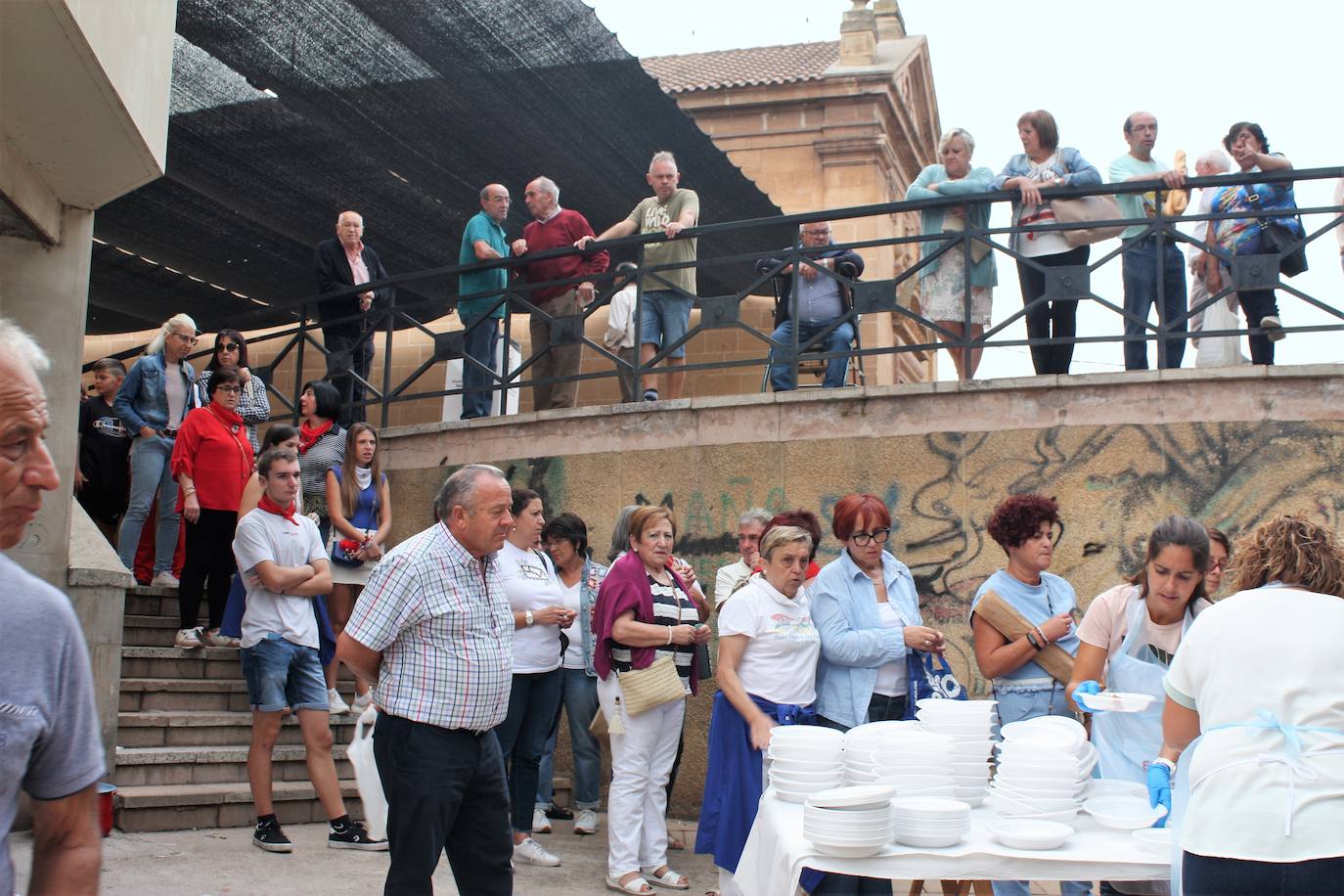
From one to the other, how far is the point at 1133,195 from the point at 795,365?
232 cm

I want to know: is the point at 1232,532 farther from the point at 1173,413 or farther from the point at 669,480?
the point at 669,480

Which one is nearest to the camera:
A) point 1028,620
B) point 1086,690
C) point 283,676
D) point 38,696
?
point 38,696

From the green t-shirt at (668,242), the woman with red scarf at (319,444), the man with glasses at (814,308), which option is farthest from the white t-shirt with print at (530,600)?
the green t-shirt at (668,242)

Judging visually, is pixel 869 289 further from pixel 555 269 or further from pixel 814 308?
pixel 555 269

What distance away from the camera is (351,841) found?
641 centimetres

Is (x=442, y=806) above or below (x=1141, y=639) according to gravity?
below

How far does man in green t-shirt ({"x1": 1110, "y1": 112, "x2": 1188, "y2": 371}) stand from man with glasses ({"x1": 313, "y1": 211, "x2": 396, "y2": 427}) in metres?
5.31

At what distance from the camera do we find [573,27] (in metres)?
9.44

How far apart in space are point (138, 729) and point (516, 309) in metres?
4.24

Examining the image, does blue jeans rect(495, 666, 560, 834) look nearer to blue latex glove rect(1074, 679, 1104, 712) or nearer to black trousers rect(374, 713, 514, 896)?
black trousers rect(374, 713, 514, 896)

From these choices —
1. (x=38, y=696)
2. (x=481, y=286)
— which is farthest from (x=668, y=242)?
(x=38, y=696)

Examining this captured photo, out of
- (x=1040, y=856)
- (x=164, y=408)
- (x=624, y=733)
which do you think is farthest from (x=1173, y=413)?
(x=164, y=408)

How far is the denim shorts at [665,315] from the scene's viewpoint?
945 cm

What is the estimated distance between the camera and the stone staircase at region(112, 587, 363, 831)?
661cm
